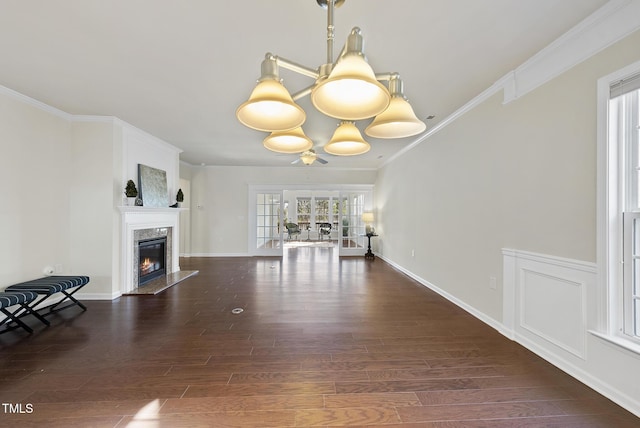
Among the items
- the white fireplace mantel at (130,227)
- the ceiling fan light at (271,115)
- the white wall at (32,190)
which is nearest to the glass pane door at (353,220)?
the white fireplace mantel at (130,227)

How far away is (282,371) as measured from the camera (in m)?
2.06

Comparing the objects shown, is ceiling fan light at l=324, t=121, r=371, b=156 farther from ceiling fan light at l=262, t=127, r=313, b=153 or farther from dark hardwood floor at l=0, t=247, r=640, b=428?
dark hardwood floor at l=0, t=247, r=640, b=428

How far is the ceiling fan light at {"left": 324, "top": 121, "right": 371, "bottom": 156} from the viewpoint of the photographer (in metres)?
1.93

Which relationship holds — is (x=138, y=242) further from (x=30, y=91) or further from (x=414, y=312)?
(x=414, y=312)

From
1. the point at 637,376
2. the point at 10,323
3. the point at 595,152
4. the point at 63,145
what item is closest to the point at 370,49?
the point at 595,152

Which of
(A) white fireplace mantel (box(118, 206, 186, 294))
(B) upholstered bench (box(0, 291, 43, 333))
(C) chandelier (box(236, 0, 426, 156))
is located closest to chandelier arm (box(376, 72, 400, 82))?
(C) chandelier (box(236, 0, 426, 156))

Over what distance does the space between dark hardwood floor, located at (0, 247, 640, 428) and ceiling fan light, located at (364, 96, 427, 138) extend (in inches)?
70.1

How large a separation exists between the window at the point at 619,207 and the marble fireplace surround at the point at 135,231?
540cm

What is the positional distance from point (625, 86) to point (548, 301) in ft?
5.52

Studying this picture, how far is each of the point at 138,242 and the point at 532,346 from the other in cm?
540

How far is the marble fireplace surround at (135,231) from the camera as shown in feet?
13.0

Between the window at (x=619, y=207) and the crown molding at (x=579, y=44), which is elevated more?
the crown molding at (x=579, y=44)

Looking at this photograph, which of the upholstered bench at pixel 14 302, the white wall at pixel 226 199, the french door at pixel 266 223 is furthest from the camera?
the french door at pixel 266 223

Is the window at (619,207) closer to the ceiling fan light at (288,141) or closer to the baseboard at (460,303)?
the baseboard at (460,303)
